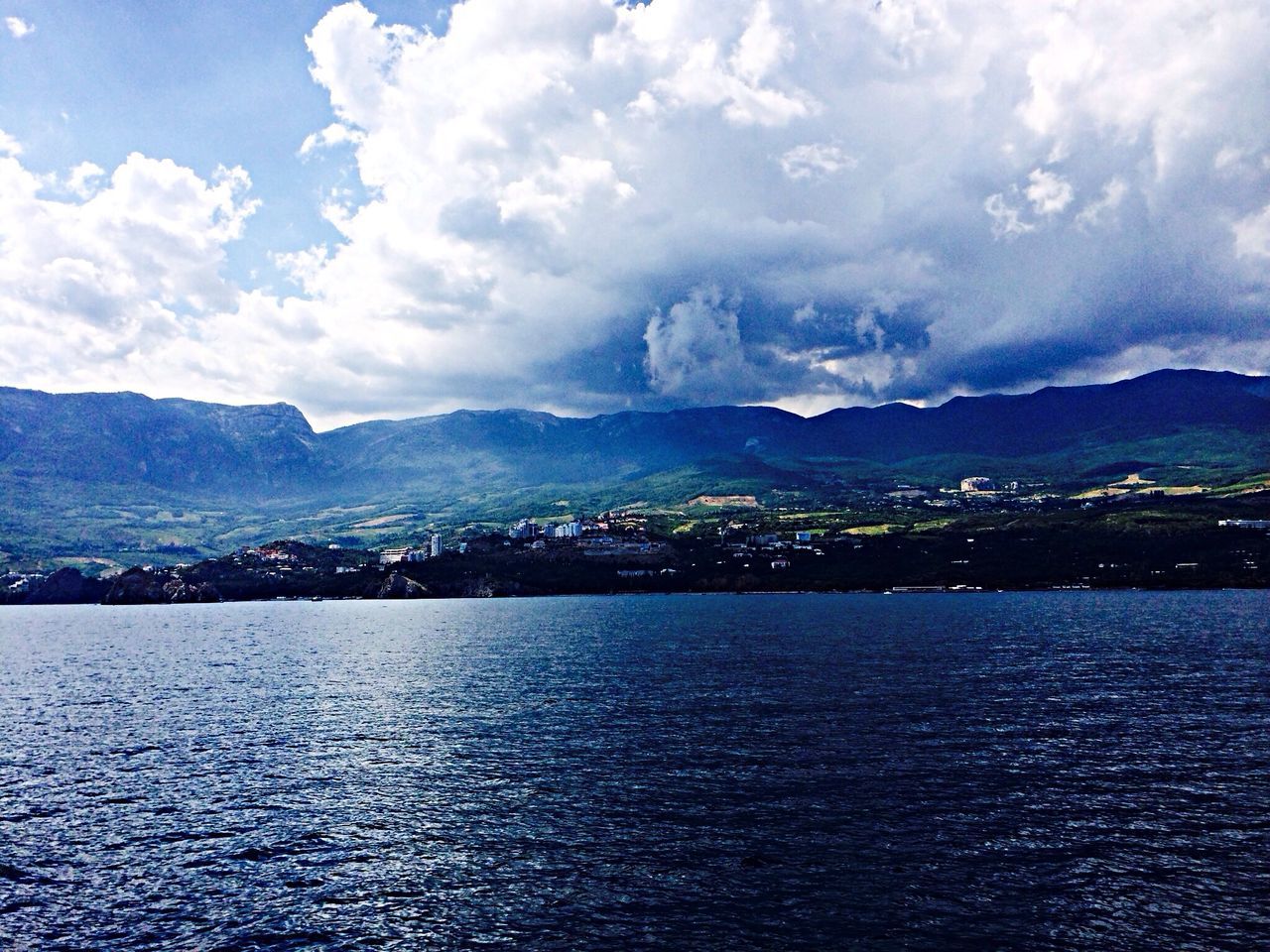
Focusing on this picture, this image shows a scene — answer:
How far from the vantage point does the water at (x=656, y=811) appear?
121 ft

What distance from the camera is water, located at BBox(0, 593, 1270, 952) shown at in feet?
121

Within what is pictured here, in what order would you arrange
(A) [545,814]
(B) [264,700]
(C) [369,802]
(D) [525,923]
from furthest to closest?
(B) [264,700] → (C) [369,802] → (A) [545,814] → (D) [525,923]

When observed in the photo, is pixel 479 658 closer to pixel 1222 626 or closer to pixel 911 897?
pixel 911 897

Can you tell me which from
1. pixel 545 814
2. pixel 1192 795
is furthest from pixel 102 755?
pixel 1192 795

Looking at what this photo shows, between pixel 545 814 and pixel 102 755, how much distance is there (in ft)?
160

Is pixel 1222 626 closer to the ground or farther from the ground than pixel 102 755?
closer to the ground

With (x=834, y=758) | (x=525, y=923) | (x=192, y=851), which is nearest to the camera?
(x=525, y=923)

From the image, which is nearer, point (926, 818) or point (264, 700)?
point (926, 818)

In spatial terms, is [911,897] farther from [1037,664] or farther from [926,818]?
[1037,664]

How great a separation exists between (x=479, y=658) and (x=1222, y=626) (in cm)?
15175

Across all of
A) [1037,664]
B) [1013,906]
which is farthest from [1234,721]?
[1013,906]

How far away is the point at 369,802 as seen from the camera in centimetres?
5700

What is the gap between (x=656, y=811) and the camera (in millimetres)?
52375

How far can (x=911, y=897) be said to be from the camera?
126ft
